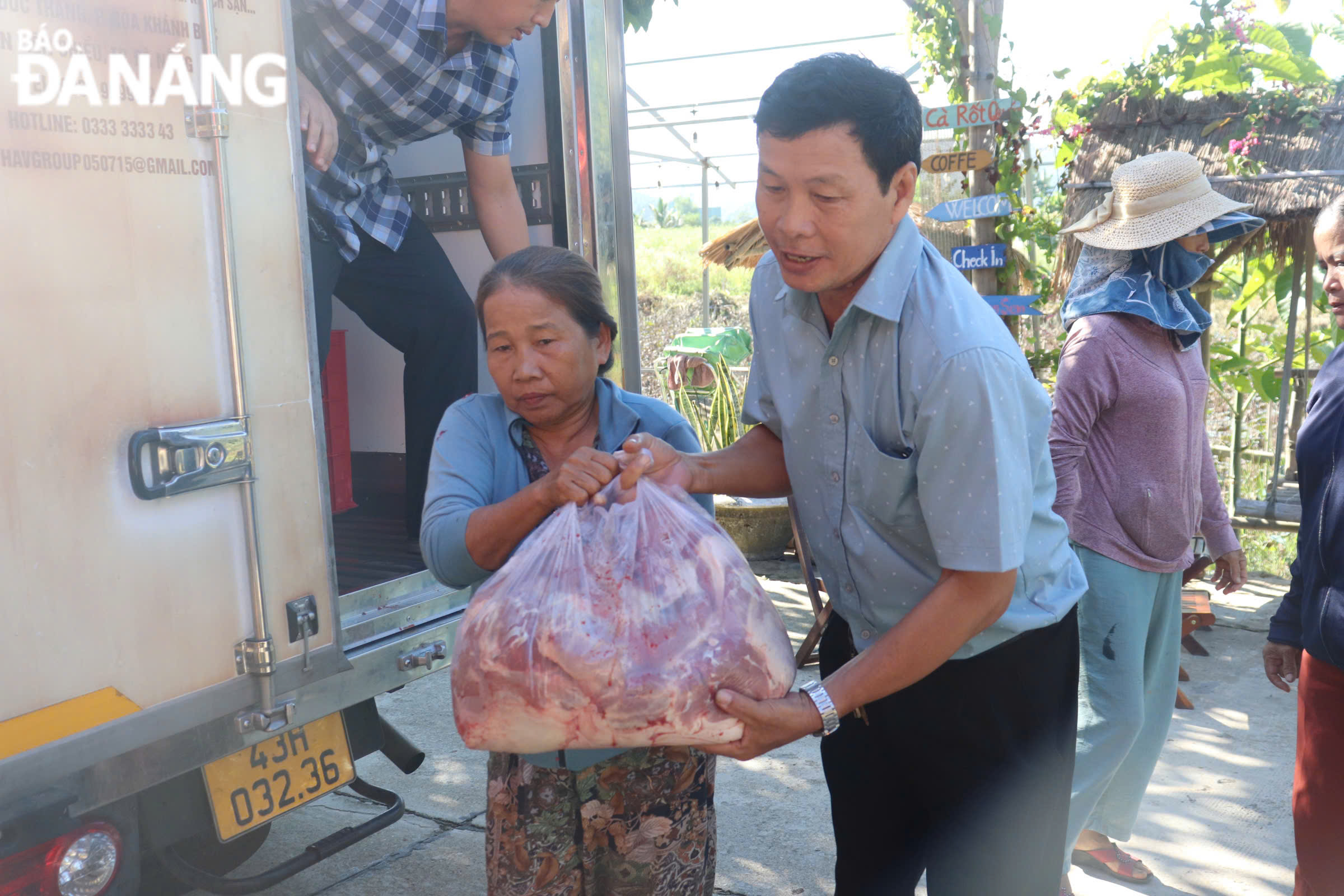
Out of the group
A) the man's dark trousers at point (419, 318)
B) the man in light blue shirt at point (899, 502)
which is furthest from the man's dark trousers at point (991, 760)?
the man's dark trousers at point (419, 318)

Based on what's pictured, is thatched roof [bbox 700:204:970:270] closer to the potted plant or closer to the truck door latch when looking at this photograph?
the potted plant

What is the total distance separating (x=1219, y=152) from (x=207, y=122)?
5062mm

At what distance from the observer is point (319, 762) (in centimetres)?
224

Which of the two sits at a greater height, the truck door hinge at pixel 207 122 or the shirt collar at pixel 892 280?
the truck door hinge at pixel 207 122

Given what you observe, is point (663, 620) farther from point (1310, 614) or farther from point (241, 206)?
point (1310, 614)

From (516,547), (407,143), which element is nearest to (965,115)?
(407,143)

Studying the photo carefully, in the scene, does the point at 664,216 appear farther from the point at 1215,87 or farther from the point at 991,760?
the point at 991,760

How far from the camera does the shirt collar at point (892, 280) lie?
4.84ft

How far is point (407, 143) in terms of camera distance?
2887 millimetres

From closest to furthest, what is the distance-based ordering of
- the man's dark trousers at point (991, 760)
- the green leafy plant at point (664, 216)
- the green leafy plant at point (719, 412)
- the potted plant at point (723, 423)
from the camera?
the man's dark trousers at point (991, 760) → the potted plant at point (723, 423) → the green leafy plant at point (719, 412) → the green leafy plant at point (664, 216)

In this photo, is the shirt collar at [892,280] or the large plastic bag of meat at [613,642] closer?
the large plastic bag of meat at [613,642]

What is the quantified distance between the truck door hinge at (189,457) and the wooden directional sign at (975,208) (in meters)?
3.60

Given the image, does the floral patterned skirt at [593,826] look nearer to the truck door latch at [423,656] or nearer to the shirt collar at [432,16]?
the truck door latch at [423,656]

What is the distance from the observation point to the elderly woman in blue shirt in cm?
167
